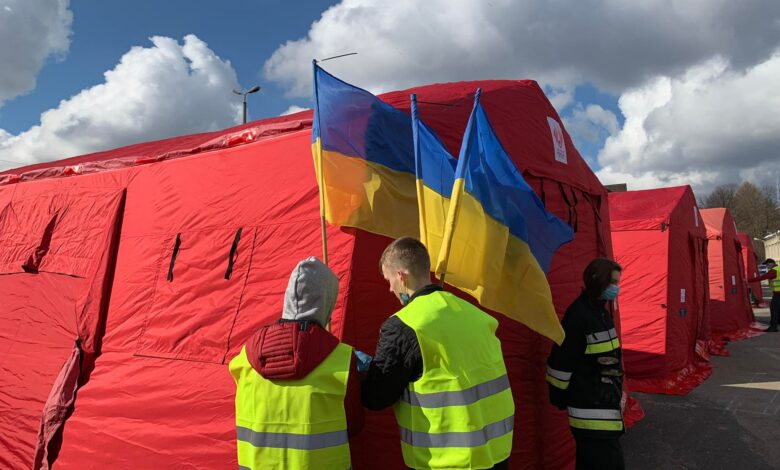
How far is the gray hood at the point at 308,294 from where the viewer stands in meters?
2.09

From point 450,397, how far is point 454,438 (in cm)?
16

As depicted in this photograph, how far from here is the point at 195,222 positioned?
3941 millimetres

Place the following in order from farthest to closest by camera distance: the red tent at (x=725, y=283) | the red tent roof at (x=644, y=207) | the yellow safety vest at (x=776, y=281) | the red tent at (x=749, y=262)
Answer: the red tent at (x=749, y=262)
the yellow safety vest at (x=776, y=281)
the red tent at (x=725, y=283)
the red tent roof at (x=644, y=207)

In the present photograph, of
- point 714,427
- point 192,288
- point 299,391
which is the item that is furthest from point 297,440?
point 714,427

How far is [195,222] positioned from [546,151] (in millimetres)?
3031

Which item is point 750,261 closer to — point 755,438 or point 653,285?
point 653,285

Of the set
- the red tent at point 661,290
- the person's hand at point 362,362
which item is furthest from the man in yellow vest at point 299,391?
the red tent at point 661,290

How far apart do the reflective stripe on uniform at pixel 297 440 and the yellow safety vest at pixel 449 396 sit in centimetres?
29

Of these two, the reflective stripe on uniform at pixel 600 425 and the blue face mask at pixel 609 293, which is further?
the blue face mask at pixel 609 293

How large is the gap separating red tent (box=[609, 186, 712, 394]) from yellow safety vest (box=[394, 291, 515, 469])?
19.7ft

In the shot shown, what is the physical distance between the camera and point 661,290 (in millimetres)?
7832

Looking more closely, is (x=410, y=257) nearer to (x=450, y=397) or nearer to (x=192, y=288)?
(x=450, y=397)

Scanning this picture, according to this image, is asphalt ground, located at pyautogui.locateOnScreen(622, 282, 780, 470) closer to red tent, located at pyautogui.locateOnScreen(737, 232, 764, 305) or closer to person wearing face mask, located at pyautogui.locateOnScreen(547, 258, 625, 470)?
person wearing face mask, located at pyautogui.locateOnScreen(547, 258, 625, 470)

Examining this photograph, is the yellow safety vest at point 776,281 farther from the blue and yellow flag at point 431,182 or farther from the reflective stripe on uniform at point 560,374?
the blue and yellow flag at point 431,182
